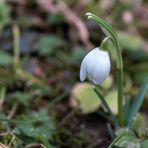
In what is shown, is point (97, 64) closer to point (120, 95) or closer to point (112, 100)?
point (120, 95)

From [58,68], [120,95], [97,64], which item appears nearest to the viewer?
[97,64]

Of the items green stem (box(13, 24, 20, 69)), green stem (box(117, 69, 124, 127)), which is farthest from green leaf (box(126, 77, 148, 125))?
green stem (box(13, 24, 20, 69))

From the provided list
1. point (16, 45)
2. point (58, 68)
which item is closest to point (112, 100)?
point (58, 68)

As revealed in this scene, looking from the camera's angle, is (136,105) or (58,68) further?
(58,68)

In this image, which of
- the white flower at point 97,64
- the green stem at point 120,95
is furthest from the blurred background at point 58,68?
the white flower at point 97,64

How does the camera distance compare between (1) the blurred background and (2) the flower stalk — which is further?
(1) the blurred background

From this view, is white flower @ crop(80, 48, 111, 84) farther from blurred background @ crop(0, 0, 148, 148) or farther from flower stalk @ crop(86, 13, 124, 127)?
blurred background @ crop(0, 0, 148, 148)

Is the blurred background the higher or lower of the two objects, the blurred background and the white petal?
the lower

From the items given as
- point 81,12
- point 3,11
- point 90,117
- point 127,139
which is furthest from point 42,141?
point 81,12

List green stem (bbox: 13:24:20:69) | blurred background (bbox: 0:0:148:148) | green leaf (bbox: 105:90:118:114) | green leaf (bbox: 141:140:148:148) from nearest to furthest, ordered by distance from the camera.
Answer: green leaf (bbox: 141:140:148:148) → blurred background (bbox: 0:0:148:148) → green leaf (bbox: 105:90:118:114) → green stem (bbox: 13:24:20:69)
